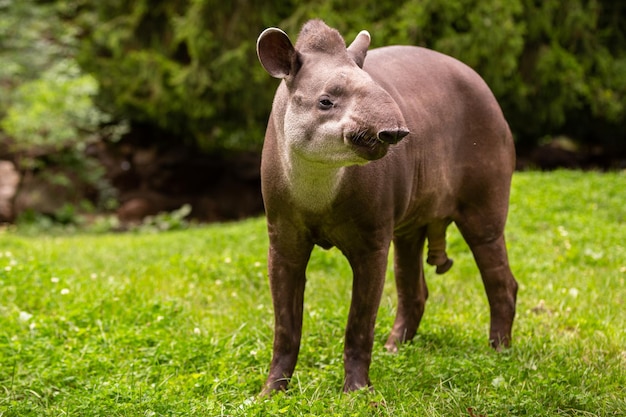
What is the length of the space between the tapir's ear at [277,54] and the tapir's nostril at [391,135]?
0.72 m

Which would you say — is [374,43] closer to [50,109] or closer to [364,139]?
[50,109]

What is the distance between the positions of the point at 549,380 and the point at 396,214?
1204 millimetres

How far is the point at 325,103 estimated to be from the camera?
3.49m

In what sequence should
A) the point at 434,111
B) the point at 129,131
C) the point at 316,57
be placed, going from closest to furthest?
1. the point at 316,57
2. the point at 434,111
3. the point at 129,131

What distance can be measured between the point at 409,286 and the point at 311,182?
1643 mm

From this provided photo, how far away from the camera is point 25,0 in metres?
14.6

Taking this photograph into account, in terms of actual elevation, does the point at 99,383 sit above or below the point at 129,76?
above

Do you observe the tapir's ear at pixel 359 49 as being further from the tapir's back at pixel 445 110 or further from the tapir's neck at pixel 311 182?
the tapir's neck at pixel 311 182

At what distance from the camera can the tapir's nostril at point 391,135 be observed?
3186mm

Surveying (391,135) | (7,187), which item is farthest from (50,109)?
(391,135)

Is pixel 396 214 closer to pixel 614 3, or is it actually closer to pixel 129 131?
pixel 614 3

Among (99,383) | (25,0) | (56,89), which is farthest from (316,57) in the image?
(25,0)

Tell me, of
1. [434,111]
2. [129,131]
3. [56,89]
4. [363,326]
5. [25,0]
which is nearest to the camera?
[363,326]

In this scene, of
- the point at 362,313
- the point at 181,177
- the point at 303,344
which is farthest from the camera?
the point at 181,177
